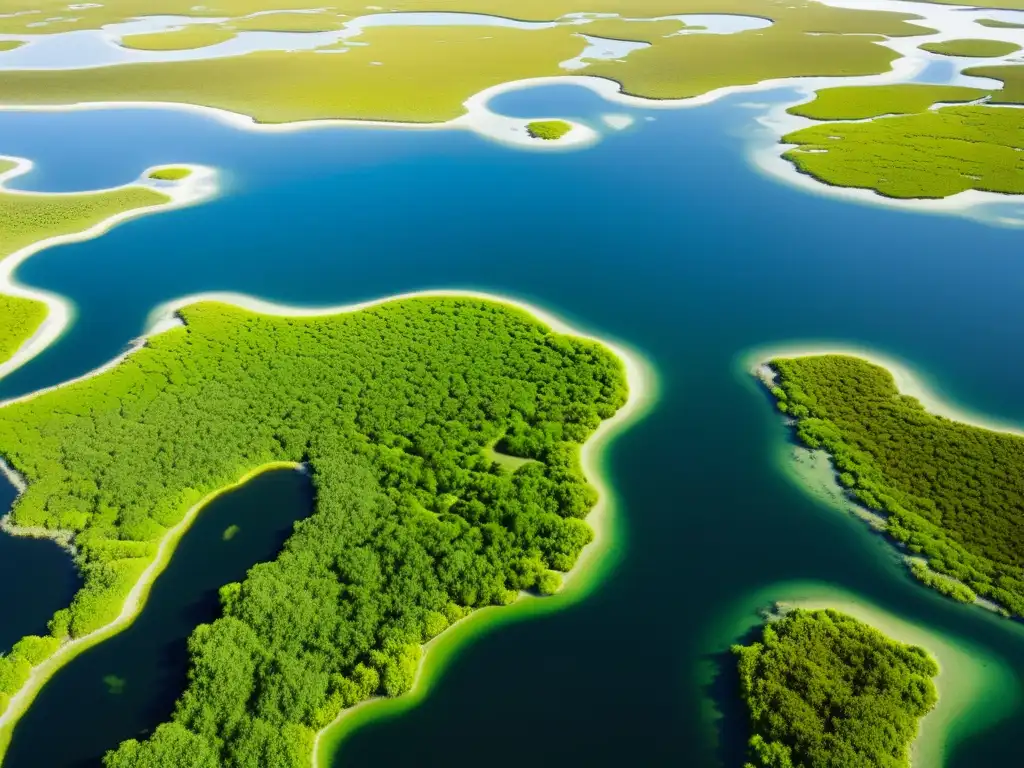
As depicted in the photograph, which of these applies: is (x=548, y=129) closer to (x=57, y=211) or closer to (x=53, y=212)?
(x=57, y=211)

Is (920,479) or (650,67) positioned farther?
(650,67)

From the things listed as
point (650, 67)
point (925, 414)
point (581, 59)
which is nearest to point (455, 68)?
point (581, 59)

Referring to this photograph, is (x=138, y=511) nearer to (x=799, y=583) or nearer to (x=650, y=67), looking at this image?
(x=799, y=583)

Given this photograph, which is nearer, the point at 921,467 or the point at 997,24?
the point at 921,467

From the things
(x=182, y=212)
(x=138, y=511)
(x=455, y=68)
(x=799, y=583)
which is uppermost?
(x=455, y=68)

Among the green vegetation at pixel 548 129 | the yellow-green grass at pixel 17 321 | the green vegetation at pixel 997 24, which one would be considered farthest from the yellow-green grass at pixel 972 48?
the yellow-green grass at pixel 17 321

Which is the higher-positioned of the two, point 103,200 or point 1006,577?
point 103,200

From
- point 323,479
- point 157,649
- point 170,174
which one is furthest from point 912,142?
point 157,649
